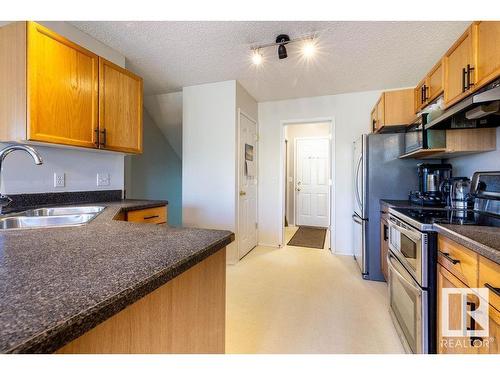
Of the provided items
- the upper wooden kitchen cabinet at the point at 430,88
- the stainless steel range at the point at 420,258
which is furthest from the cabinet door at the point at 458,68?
the stainless steel range at the point at 420,258

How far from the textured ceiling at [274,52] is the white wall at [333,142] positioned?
293mm

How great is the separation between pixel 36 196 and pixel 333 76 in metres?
3.17

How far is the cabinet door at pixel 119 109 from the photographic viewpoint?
1.96 m

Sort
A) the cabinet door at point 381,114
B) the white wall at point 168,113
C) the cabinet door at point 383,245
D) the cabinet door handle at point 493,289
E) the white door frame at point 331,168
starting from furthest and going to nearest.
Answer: the white wall at point 168,113 < the white door frame at point 331,168 < the cabinet door at point 381,114 < the cabinet door at point 383,245 < the cabinet door handle at point 493,289

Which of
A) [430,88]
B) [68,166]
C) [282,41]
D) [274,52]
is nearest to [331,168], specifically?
[430,88]

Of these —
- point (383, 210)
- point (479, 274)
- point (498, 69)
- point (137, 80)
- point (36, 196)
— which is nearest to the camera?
point (479, 274)

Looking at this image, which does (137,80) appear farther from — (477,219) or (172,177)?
(477,219)

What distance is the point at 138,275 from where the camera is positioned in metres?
0.54

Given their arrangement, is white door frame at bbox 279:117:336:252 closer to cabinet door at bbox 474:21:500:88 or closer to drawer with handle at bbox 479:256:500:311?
cabinet door at bbox 474:21:500:88

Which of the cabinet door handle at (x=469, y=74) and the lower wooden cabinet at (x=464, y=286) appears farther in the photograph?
the cabinet door handle at (x=469, y=74)

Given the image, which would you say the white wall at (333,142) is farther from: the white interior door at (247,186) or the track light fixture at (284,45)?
the track light fixture at (284,45)

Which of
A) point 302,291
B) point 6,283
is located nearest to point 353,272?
point 302,291

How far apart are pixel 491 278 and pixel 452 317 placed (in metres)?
0.42

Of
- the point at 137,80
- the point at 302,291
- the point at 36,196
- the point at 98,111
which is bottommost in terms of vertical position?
the point at 302,291
